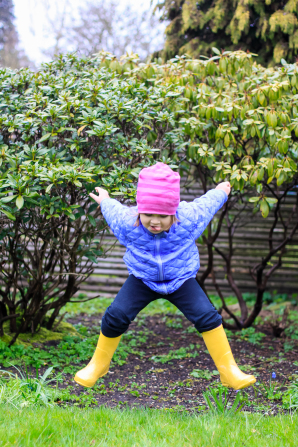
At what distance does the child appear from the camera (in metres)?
2.46

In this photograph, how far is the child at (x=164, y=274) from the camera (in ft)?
8.09

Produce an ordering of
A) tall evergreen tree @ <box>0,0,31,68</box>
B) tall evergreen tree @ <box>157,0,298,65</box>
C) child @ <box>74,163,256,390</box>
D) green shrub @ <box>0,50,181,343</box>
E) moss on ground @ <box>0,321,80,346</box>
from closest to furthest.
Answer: child @ <box>74,163,256,390</box>, green shrub @ <box>0,50,181,343</box>, moss on ground @ <box>0,321,80,346</box>, tall evergreen tree @ <box>157,0,298,65</box>, tall evergreen tree @ <box>0,0,31,68</box>

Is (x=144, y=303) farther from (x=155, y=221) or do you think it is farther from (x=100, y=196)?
(x=100, y=196)

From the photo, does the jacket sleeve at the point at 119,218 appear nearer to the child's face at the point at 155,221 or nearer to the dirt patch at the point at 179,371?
the child's face at the point at 155,221

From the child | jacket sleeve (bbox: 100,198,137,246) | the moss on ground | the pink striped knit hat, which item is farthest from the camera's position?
the moss on ground

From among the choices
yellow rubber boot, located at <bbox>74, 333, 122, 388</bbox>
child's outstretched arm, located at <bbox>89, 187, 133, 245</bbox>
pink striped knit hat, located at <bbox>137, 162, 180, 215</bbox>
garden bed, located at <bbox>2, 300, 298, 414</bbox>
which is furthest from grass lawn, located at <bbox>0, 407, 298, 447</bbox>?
pink striped knit hat, located at <bbox>137, 162, 180, 215</bbox>

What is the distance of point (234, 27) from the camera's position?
22.5ft

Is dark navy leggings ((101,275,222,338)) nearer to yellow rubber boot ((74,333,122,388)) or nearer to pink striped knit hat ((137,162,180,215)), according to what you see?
yellow rubber boot ((74,333,122,388))

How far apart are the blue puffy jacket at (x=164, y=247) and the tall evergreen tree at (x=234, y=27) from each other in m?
4.83

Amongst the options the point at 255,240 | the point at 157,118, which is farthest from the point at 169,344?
the point at 255,240

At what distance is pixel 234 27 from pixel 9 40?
22.5 meters

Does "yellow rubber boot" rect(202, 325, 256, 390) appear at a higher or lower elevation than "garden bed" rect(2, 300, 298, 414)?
higher

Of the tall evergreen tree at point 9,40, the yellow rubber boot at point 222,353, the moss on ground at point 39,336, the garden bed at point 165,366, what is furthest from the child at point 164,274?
the tall evergreen tree at point 9,40

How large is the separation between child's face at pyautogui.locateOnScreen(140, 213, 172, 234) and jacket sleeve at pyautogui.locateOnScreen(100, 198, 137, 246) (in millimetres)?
159
